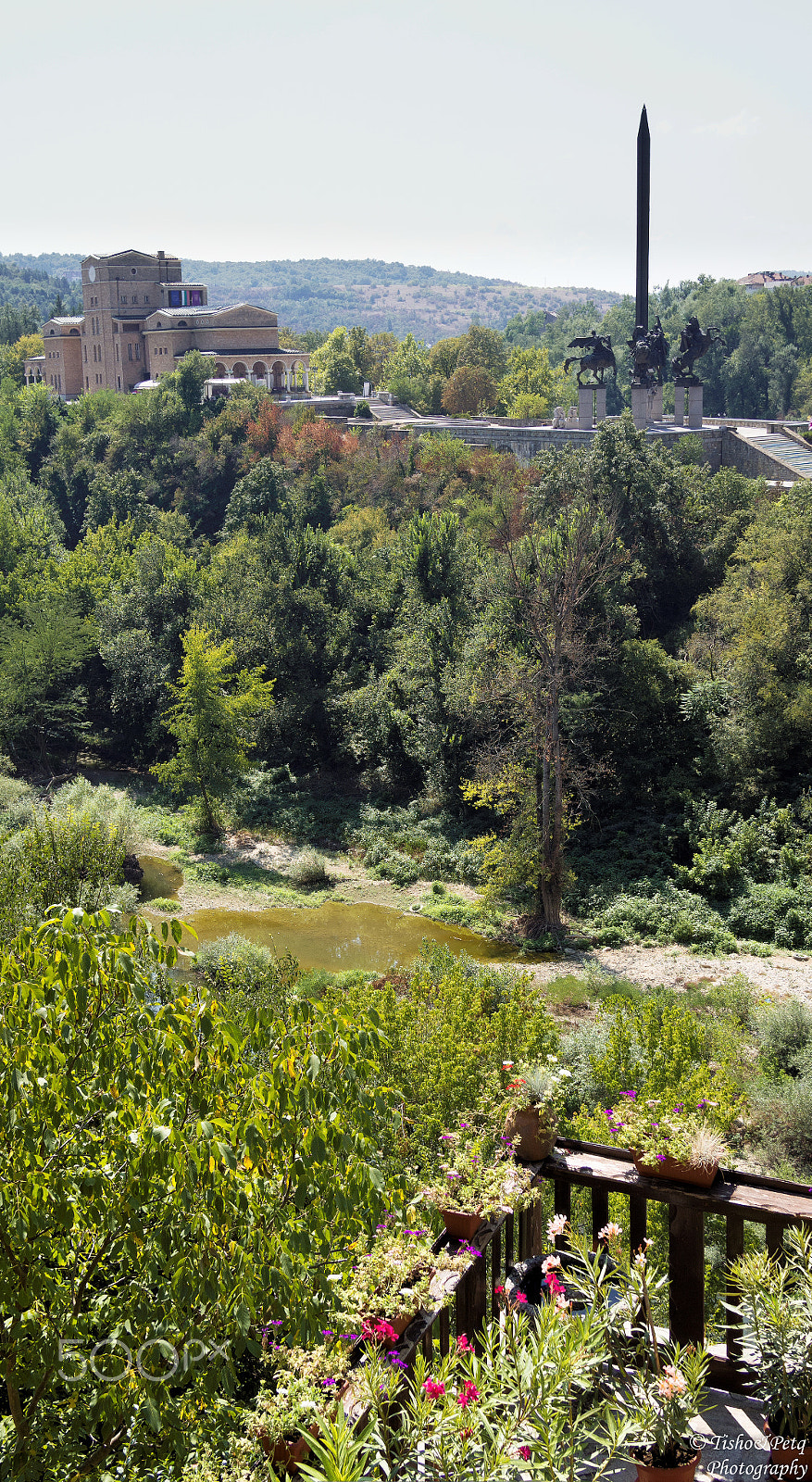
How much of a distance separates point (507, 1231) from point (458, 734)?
22006mm

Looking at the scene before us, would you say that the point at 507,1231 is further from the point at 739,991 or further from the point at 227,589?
the point at 227,589

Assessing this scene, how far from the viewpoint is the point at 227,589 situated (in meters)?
32.2

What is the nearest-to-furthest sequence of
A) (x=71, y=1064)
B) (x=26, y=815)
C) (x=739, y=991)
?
(x=71, y=1064) < (x=739, y=991) < (x=26, y=815)

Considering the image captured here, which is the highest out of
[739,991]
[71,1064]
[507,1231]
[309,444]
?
[309,444]

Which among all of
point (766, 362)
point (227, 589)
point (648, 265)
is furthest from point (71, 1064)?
point (766, 362)

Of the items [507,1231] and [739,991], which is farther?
[739,991]

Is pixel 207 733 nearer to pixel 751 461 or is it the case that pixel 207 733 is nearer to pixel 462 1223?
pixel 751 461

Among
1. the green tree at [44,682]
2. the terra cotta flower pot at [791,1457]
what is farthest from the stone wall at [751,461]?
the terra cotta flower pot at [791,1457]

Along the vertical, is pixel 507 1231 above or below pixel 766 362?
below

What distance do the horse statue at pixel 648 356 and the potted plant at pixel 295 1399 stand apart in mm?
35395

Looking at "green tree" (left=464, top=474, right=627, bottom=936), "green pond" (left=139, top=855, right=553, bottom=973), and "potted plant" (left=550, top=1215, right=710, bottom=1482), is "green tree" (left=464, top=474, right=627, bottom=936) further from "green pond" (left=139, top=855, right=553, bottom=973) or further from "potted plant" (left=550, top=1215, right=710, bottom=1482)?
"potted plant" (left=550, top=1215, right=710, bottom=1482)

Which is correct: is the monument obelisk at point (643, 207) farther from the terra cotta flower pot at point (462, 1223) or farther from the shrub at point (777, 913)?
the terra cotta flower pot at point (462, 1223)

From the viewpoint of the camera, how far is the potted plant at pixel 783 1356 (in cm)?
377

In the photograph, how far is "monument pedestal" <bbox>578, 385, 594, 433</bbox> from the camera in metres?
36.7
